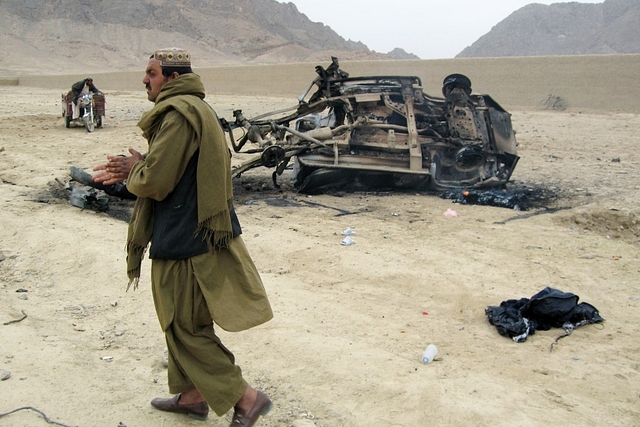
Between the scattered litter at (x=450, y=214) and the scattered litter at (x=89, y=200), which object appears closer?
the scattered litter at (x=89, y=200)

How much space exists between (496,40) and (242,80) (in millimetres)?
73135

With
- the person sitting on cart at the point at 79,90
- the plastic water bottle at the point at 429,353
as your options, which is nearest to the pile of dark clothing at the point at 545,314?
the plastic water bottle at the point at 429,353

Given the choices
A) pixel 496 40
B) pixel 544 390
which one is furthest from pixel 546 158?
pixel 496 40

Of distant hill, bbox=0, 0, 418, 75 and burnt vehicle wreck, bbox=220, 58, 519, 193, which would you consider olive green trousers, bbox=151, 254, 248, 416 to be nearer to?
burnt vehicle wreck, bbox=220, 58, 519, 193

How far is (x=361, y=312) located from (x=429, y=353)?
833 millimetres

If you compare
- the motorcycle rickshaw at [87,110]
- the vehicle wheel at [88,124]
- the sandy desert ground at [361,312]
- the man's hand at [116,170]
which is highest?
the man's hand at [116,170]

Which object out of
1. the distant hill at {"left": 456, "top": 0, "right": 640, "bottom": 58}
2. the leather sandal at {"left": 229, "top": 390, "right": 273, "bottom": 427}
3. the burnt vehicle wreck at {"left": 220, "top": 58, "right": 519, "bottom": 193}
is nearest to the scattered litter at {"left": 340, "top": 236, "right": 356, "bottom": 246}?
the burnt vehicle wreck at {"left": 220, "top": 58, "right": 519, "bottom": 193}

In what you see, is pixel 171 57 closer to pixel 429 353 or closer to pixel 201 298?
pixel 201 298

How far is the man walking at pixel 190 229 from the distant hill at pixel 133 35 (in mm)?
→ 51669

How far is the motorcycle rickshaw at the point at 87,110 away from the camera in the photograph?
13.9 metres

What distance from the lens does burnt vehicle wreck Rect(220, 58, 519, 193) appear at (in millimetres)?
8852

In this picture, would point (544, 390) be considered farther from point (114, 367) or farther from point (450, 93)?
point (450, 93)

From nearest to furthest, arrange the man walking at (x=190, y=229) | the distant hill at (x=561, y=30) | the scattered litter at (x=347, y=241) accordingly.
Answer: the man walking at (x=190, y=229)
the scattered litter at (x=347, y=241)
the distant hill at (x=561, y=30)

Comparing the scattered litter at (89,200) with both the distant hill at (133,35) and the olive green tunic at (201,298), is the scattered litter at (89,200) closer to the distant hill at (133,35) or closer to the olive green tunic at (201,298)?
the olive green tunic at (201,298)
